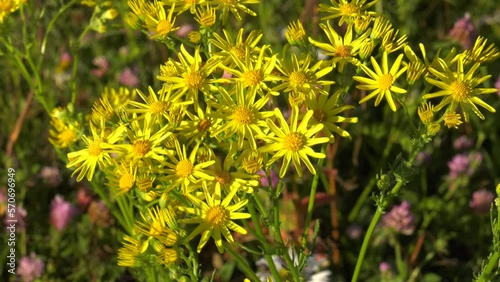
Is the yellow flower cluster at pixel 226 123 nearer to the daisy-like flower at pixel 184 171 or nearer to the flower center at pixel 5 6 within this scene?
the daisy-like flower at pixel 184 171

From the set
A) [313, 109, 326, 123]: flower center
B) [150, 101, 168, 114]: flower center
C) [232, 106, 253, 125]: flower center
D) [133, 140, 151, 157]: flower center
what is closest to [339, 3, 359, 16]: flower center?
[313, 109, 326, 123]: flower center

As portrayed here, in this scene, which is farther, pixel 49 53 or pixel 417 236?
pixel 49 53

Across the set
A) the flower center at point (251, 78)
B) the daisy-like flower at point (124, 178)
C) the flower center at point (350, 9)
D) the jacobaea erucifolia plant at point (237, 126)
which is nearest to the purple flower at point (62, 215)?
the jacobaea erucifolia plant at point (237, 126)

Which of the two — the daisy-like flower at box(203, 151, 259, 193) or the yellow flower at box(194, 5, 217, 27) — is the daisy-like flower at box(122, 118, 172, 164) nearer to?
the daisy-like flower at box(203, 151, 259, 193)

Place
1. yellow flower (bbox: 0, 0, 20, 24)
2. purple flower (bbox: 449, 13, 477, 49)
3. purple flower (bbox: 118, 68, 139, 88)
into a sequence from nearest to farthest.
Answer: yellow flower (bbox: 0, 0, 20, 24) → purple flower (bbox: 449, 13, 477, 49) → purple flower (bbox: 118, 68, 139, 88)

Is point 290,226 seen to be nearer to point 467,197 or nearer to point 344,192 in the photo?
point 344,192

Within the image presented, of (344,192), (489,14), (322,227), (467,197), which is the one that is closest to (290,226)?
(322,227)
